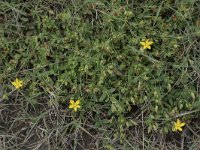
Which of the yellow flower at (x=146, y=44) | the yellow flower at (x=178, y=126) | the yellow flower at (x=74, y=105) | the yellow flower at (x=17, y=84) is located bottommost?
the yellow flower at (x=178, y=126)

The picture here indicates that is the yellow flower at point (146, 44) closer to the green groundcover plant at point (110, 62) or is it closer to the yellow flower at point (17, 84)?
the green groundcover plant at point (110, 62)

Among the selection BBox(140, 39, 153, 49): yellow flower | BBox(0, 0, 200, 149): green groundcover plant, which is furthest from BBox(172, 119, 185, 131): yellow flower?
BBox(140, 39, 153, 49): yellow flower

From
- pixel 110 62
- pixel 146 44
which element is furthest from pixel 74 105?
pixel 146 44

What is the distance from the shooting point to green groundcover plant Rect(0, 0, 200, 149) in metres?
3.09

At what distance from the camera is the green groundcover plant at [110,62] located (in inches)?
122

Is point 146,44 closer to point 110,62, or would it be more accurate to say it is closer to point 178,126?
point 110,62

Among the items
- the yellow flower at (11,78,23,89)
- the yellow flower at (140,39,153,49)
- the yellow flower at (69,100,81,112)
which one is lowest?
the yellow flower at (69,100,81,112)

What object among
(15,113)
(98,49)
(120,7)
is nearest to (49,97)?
(15,113)

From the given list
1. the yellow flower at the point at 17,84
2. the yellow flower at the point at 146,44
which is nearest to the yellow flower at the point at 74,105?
the yellow flower at the point at 17,84

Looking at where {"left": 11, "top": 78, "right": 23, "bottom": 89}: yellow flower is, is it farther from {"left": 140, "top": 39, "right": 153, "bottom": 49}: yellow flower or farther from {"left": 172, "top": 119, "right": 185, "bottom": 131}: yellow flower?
{"left": 172, "top": 119, "right": 185, "bottom": 131}: yellow flower

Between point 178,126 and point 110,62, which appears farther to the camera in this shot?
point 110,62

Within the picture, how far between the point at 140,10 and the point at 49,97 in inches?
39.4

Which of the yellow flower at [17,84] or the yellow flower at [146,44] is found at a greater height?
the yellow flower at [146,44]

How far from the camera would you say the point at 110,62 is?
10.4 feet
